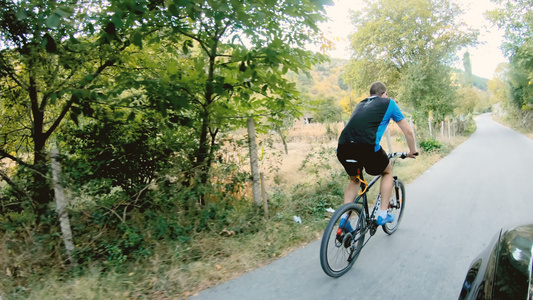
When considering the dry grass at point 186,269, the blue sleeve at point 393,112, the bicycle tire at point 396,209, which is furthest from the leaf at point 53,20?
the bicycle tire at point 396,209

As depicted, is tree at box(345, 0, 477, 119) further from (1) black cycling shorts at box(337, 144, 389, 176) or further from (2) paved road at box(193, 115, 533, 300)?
(1) black cycling shorts at box(337, 144, 389, 176)

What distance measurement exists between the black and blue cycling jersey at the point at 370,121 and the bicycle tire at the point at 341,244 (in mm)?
686

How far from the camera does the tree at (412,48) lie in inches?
773

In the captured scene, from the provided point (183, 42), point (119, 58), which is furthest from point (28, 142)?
point (183, 42)

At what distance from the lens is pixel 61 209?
3.29 meters

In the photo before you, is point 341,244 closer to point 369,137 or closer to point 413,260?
point 413,260

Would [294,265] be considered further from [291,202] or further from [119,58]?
[119,58]

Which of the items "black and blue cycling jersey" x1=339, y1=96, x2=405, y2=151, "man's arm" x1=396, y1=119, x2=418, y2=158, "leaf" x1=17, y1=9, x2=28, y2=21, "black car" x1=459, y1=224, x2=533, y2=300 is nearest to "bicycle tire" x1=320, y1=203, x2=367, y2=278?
"black and blue cycling jersey" x1=339, y1=96, x2=405, y2=151

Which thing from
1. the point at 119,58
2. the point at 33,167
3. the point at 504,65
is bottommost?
the point at 33,167

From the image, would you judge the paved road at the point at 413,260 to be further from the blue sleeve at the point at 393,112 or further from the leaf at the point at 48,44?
the leaf at the point at 48,44

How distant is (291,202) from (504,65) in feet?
128

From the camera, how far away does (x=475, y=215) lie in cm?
480

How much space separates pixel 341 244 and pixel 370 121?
1.30m

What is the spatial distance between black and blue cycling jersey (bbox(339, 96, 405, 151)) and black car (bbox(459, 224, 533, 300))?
59.9 inches
